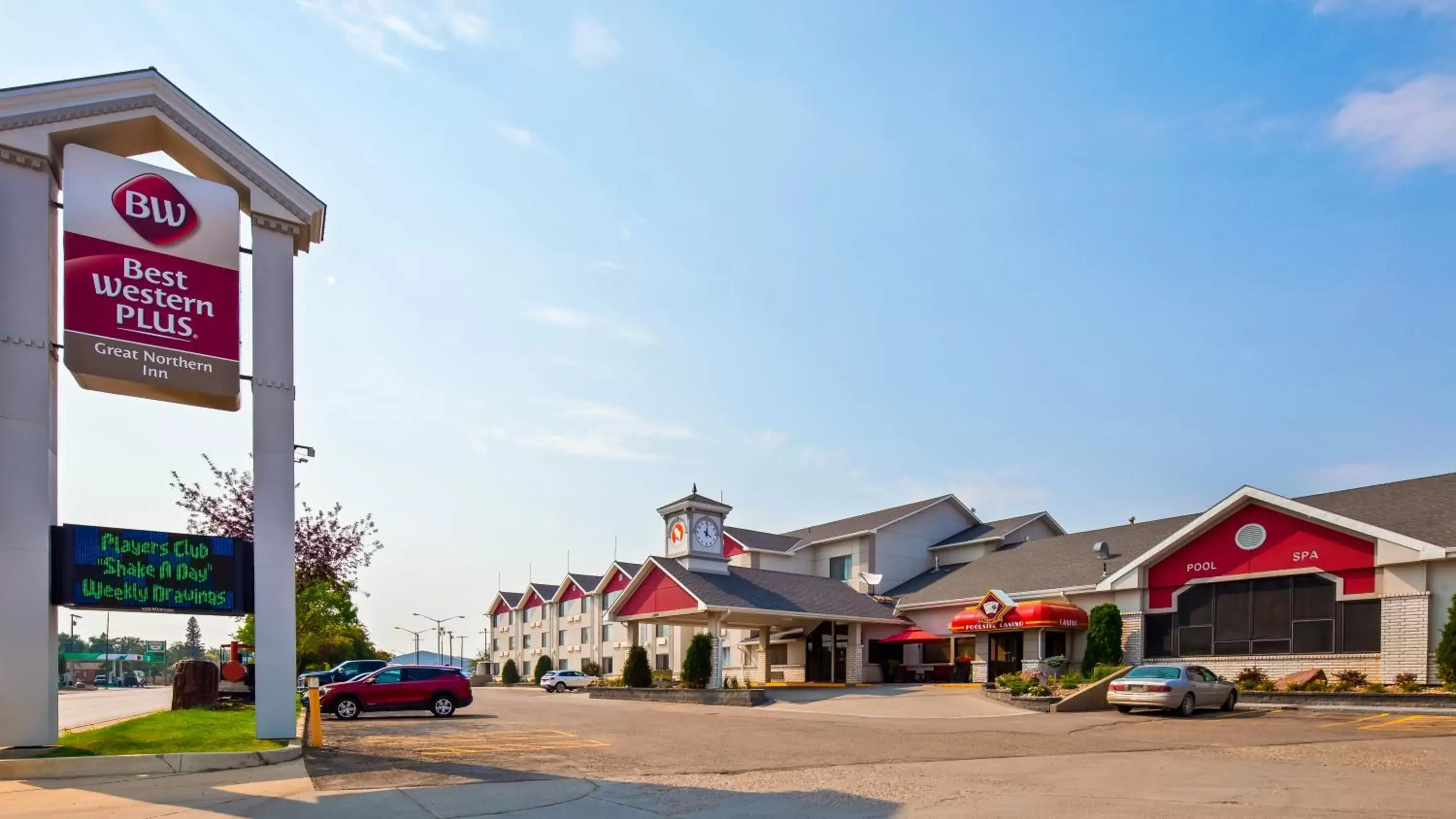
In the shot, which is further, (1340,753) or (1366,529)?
(1366,529)

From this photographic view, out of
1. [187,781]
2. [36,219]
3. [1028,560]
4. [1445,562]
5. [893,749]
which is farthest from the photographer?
[1028,560]

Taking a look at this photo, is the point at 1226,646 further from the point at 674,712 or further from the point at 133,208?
the point at 133,208

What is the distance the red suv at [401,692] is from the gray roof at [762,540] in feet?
86.6

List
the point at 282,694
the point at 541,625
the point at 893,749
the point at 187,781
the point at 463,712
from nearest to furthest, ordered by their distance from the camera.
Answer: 1. the point at 187,781
2. the point at 282,694
3. the point at 893,749
4. the point at 463,712
5. the point at 541,625

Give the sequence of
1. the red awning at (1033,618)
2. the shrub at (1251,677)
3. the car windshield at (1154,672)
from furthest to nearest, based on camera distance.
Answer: the red awning at (1033,618)
the shrub at (1251,677)
the car windshield at (1154,672)

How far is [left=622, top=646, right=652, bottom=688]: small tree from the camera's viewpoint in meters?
41.6

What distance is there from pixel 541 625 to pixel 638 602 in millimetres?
39759

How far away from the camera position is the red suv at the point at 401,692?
26656 millimetres

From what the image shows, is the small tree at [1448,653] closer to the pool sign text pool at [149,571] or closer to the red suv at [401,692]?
the red suv at [401,692]

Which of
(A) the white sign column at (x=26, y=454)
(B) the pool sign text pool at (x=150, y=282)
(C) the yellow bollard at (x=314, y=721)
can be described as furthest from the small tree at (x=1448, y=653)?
(A) the white sign column at (x=26, y=454)

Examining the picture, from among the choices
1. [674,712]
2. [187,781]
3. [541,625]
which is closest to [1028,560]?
[674,712]

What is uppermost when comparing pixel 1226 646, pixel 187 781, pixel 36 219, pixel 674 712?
pixel 36 219

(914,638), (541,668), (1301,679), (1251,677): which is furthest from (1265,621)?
(541,668)

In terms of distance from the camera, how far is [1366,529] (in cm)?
2767
